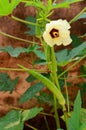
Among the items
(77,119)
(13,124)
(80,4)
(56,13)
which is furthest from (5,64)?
(77,119)

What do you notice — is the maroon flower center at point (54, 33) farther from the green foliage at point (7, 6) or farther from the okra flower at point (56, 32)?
the green foliage at point (7, 6)

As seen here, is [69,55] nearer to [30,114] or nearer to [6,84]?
[30,114]

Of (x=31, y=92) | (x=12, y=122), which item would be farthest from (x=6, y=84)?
(x=12, y=122)

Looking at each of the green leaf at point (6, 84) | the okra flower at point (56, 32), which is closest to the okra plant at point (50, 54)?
the okra flower at point (56, 32)

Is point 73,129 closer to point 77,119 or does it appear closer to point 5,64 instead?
point 77,119

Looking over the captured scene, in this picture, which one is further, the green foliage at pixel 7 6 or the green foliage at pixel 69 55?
the green foliage at pixel 69 55

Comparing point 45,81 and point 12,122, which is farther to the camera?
point 12,122

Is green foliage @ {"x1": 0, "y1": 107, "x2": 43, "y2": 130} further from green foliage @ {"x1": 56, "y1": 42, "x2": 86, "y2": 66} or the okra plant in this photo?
green foliage @ {"x1": 56, "y1": 42, "x2": 86, "y2": 66}

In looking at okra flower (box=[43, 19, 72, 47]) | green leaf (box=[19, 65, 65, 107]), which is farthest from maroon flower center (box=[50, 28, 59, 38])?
green leaf (box=[19, 65, 65, 107])
